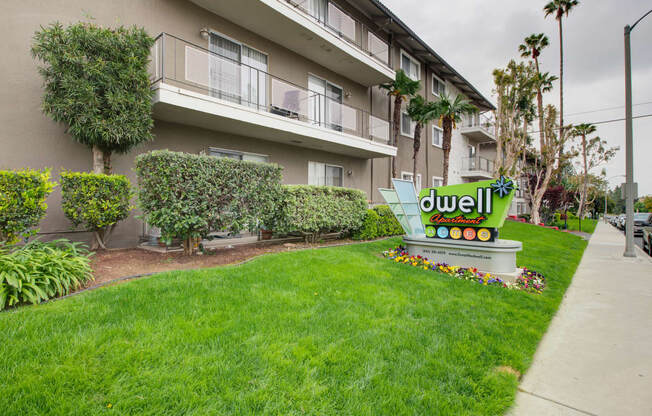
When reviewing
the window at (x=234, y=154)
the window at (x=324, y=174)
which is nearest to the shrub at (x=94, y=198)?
the window at (x=234, y=154)

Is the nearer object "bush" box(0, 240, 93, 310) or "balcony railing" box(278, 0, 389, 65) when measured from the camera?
"bush" box(0, 240, 93, 310)

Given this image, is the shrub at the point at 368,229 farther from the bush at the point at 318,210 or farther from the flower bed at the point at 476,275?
the flower bed at the point at 476,275

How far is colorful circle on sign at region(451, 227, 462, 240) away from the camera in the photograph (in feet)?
21.7

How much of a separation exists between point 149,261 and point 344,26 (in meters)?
11.7

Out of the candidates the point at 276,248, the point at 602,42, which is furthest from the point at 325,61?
the point at 602,42

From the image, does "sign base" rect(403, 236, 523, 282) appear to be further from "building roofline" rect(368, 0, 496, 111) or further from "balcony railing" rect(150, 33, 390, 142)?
"building roofline" rect(368, 0, 496, 111)

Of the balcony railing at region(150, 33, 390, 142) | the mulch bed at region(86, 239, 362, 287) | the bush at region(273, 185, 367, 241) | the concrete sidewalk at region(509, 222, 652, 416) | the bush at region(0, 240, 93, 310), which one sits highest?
the balcony railing at region(150, 33, 390, 142)

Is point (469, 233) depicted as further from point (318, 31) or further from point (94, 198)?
point (318, 31)

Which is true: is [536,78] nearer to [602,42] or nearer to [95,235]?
[602,42]

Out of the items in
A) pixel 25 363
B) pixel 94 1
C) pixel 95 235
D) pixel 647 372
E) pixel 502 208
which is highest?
pixel 94 1

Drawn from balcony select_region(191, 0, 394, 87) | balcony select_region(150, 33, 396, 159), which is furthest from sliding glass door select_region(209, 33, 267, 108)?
balcony select_region(191, 0, 394, 87)

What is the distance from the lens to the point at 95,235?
638 centimetres

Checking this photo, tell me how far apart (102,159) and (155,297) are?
4782mm

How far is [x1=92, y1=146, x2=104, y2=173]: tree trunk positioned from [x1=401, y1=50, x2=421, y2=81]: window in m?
15.4
